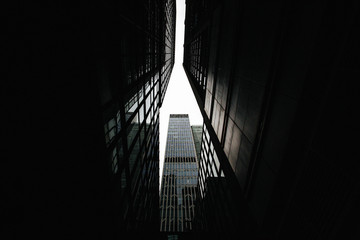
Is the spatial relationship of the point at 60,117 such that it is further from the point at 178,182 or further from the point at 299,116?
the point at 178,182

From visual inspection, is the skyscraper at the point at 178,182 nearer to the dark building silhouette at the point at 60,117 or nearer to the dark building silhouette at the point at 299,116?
the dark building silhouette at the point at 299,116

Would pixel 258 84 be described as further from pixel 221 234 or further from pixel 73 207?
pixel 221 234

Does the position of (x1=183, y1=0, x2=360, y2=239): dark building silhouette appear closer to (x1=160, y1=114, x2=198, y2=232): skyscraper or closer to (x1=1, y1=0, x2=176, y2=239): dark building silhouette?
(x1=1, y1=0, x2=176, y2=239): dark building silhouette

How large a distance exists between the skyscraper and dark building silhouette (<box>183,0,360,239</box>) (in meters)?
70.9

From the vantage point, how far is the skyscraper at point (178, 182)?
83.3 metres

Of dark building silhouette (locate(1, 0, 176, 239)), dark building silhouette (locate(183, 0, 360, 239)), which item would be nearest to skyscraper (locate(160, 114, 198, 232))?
dark building silhouette (locate(183, 0, 360, 239))

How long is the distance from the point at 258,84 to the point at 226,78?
4.57 meters

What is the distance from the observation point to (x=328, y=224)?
186 inches

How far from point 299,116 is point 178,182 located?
10533cm

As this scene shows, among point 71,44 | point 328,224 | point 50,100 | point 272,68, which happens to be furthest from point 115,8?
point 328,224

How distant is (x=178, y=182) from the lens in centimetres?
10250

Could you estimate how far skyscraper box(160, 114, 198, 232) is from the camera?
273ft

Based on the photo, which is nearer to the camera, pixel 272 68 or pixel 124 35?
pixel 272 68

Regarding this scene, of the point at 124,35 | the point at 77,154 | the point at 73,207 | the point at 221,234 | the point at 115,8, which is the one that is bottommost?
the point at 221,234
